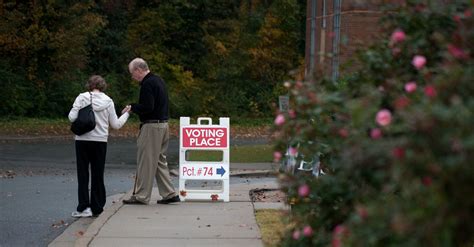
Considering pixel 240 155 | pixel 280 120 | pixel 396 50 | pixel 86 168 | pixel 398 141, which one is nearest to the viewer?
pixel 398 141

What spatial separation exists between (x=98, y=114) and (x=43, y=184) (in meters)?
4.47

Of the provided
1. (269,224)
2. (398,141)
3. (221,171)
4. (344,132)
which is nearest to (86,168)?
(221,171)

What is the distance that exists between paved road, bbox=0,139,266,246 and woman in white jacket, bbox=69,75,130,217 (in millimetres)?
327

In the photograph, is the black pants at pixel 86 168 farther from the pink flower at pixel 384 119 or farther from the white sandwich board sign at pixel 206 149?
the pink flower at pixel 384 119

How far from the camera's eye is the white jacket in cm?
1212

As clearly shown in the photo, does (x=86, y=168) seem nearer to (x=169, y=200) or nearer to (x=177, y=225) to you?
(x=169, y=200)

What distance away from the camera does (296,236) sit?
537 cm

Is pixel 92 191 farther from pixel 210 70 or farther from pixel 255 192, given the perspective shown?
pixel 210 70

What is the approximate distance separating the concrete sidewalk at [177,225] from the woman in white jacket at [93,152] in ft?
0.81

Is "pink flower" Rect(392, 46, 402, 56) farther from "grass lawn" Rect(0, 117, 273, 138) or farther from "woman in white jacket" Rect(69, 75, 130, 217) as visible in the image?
"grass lawn" Rect(0, 117, 273, 138)

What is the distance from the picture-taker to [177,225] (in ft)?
36.1

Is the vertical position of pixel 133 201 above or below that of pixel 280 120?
below

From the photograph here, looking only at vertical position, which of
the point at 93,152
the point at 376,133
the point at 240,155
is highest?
the point at 376,133

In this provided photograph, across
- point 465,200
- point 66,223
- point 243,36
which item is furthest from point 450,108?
point 243,36
